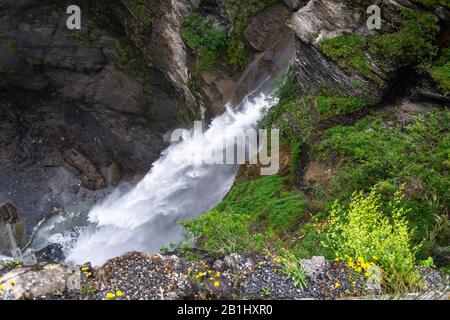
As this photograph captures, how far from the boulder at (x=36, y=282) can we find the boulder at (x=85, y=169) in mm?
14709

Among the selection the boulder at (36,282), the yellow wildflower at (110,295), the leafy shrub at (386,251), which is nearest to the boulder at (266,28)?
the leafy shrub at (386,251)

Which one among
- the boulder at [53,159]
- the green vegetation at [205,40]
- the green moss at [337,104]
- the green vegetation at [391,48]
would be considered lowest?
the green moss at [337,104]

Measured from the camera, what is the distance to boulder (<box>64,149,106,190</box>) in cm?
2022

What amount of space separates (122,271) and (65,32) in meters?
14.7

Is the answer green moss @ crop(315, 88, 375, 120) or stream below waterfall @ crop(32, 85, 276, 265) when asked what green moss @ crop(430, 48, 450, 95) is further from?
stream below waterfall @ crop(32, 85, 276, 265)

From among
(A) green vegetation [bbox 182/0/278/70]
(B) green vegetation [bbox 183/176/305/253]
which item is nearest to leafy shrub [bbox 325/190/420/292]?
(B) green vegetation [bbox 183/176/305/253]

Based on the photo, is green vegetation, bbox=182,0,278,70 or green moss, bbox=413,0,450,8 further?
green vegetation, bbox=182,0,278,70

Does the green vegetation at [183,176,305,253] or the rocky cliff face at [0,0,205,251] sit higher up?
the rocky cliff face at [0,0,205,251]

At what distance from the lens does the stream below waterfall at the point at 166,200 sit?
45.4ft

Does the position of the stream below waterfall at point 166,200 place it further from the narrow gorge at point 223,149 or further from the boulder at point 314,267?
the boulder at point 314,267

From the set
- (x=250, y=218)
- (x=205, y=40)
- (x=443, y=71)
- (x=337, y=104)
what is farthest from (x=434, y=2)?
(x=205, y=40)

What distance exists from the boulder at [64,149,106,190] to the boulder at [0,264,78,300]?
14709 mm
